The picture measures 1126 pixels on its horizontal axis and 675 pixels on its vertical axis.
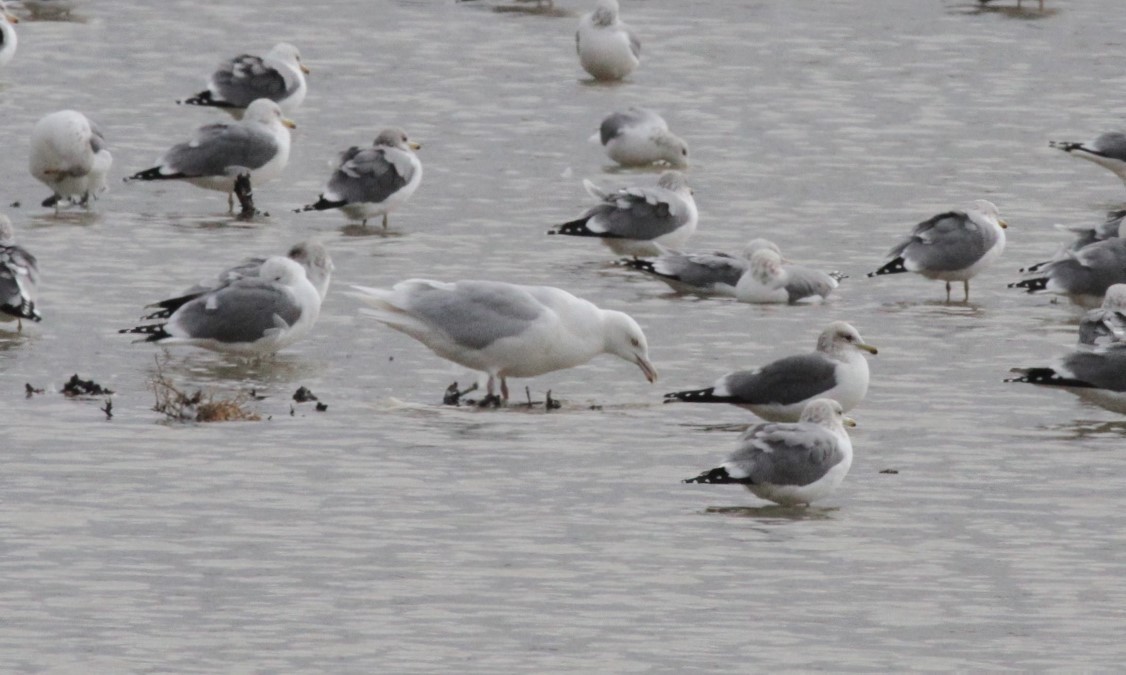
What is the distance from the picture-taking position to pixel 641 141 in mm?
24047

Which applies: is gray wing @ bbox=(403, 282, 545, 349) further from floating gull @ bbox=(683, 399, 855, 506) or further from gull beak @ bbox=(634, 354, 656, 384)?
floating gull @ bbox=(683, 399, 855, 506)

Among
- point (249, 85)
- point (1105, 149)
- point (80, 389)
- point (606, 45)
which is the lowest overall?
point (80, 389)

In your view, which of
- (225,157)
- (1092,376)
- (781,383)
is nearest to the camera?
(781,383)

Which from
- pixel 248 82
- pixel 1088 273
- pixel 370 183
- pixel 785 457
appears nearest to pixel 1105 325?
pixel 1088 273

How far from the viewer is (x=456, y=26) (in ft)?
110

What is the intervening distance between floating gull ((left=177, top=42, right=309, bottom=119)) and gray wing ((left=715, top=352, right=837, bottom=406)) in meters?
13.1

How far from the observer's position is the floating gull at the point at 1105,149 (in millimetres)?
23250

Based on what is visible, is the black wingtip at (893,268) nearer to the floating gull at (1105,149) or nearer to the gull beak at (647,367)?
the gull beak at (647,367)

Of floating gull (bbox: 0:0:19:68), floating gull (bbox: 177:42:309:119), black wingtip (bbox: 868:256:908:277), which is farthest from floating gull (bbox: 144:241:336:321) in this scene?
floating gull (bbox: 0:0:19:68)

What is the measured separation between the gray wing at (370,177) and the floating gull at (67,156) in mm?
2103

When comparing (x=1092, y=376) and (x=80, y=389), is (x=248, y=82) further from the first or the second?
(x=1092, y=376)

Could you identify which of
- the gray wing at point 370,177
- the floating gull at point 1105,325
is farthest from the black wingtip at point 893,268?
the gray wing at point 370,177

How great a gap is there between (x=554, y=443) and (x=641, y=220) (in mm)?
6355

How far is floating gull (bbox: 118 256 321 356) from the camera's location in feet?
49.8
